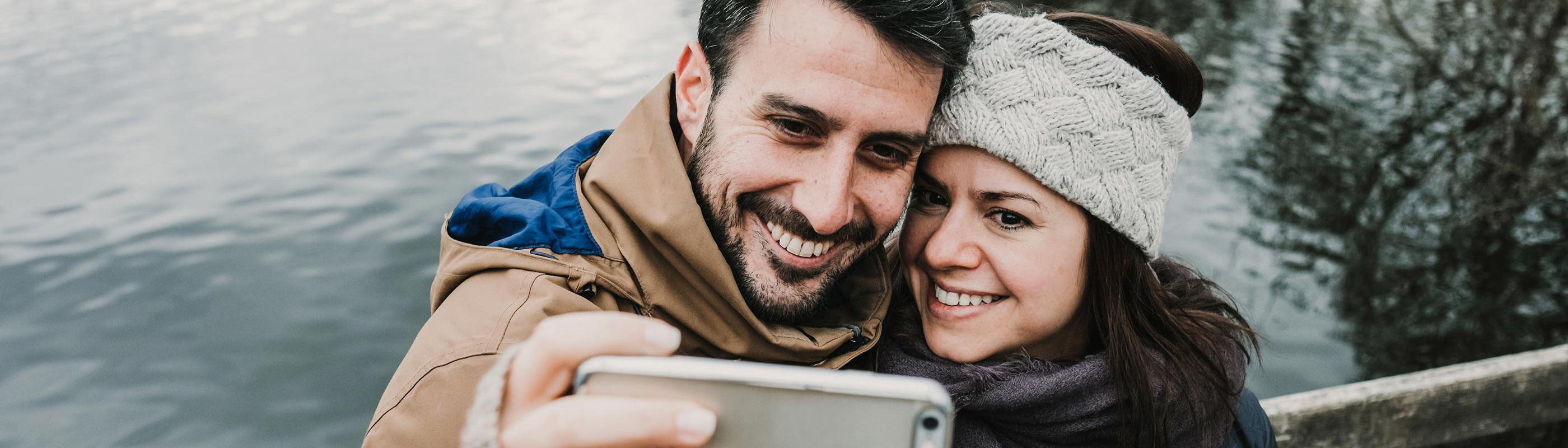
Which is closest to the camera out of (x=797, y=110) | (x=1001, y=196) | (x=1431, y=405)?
(x=797, y=110)

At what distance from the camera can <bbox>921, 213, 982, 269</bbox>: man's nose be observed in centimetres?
212

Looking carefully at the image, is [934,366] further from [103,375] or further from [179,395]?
[103,375]

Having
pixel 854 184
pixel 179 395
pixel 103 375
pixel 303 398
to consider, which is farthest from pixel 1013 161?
pixel 103 375

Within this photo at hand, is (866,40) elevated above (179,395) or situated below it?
→ above

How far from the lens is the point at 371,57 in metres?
12.5

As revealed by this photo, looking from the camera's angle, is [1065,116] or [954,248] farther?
[954,248]

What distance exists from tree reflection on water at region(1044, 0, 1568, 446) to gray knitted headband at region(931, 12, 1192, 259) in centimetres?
483

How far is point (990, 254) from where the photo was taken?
212cm

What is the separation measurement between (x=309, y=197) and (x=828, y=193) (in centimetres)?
824

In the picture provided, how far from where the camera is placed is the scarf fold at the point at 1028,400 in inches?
84.4

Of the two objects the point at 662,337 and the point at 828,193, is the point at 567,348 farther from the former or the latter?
the point at 828,193

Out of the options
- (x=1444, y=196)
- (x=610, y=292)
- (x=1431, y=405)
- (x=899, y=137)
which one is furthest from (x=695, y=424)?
(x=1444, y=196)

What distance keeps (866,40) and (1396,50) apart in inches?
465

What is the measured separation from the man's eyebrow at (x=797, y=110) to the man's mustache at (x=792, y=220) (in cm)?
18
